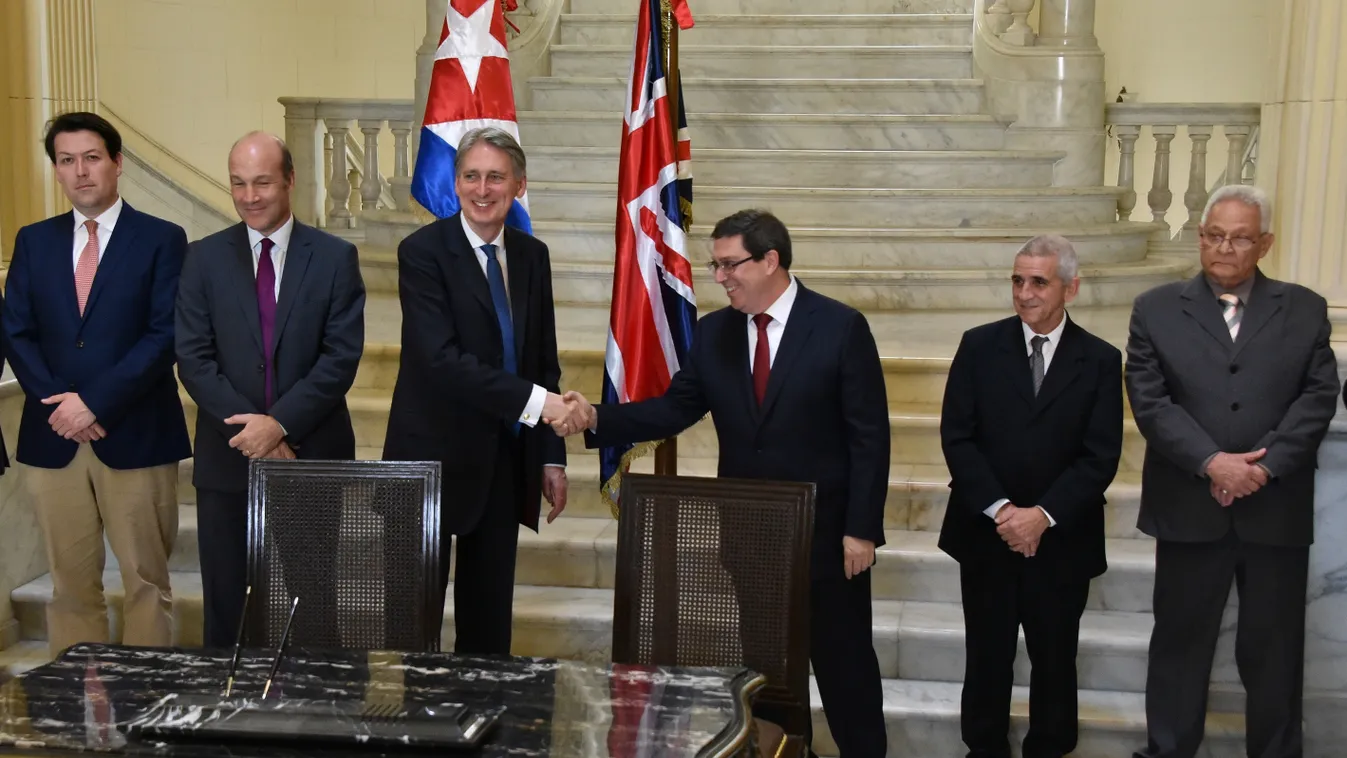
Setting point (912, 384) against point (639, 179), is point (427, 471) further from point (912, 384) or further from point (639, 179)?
point (912, 384)

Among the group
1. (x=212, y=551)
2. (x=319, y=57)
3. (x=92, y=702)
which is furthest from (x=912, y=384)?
(x=319, y=57)

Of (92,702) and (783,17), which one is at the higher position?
(783,17)

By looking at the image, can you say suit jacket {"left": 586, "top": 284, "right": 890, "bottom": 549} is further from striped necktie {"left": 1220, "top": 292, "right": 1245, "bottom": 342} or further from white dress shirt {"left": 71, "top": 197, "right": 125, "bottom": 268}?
white dress shirt {"left": 71, "top": 197, "right": 125, "bottom": 268}

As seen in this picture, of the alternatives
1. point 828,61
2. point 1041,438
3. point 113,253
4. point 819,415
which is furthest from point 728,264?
point 828,61

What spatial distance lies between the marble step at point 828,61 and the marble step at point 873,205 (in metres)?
1.23

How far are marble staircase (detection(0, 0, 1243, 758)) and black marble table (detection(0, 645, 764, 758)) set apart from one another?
1785 millimetres

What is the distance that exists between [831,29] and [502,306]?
18.8ft

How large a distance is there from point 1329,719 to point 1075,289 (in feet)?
5.14

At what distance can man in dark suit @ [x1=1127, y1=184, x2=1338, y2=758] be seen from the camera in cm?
380

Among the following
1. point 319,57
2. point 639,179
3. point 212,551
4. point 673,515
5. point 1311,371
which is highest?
point 319,57

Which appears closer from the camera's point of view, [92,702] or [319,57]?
[92,702]

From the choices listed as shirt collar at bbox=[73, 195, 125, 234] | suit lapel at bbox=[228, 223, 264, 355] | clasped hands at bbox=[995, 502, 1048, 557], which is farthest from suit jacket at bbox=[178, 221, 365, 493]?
clasped hands at bbox=[995, 502, 1048, 557]

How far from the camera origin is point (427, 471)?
355 centimetres

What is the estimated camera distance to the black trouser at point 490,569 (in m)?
4.03
